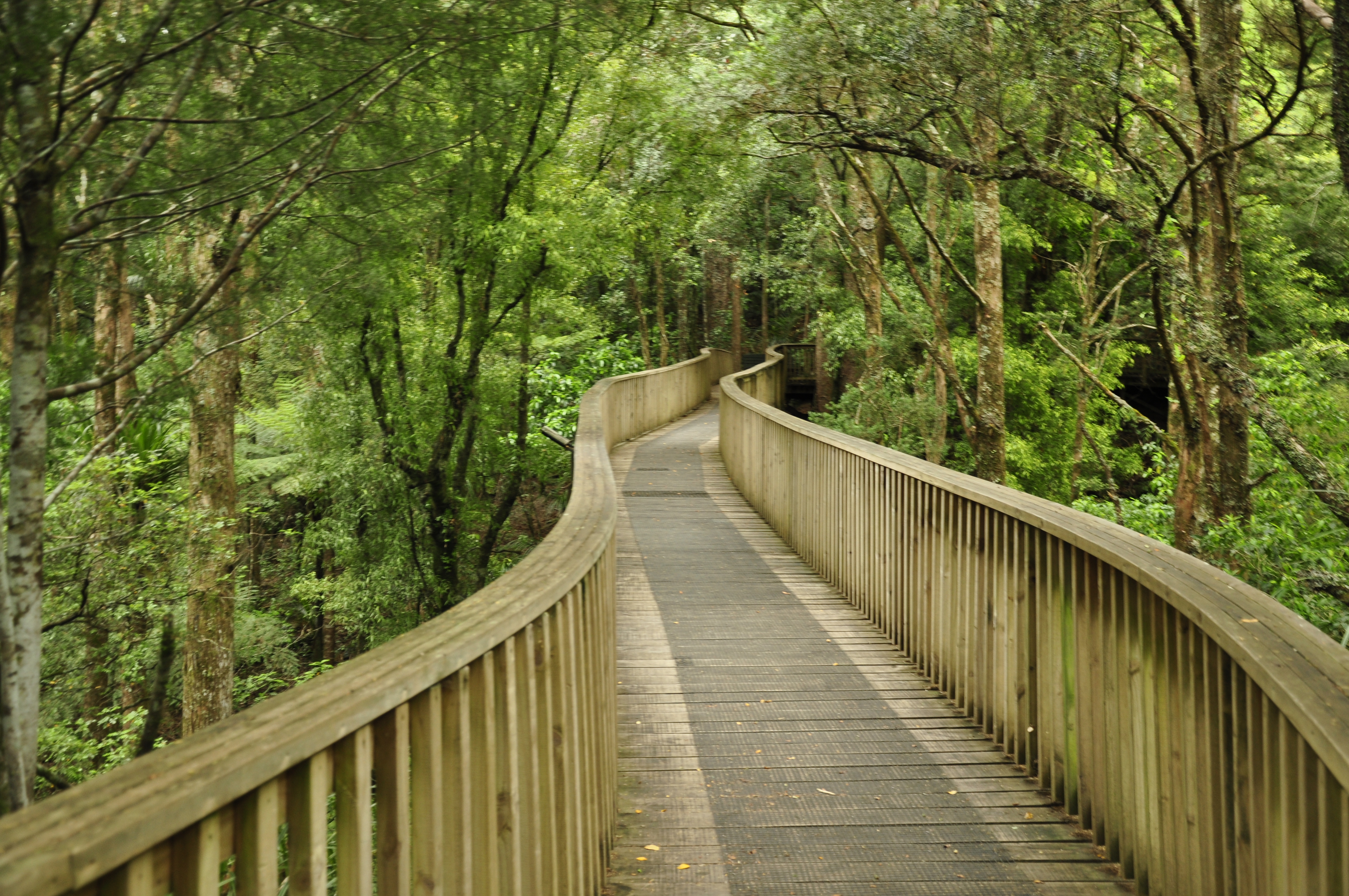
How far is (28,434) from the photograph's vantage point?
4.25 meters

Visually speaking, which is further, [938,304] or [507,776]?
[938,304]

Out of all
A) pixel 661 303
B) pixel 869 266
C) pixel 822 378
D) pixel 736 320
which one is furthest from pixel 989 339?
pixel 736 320

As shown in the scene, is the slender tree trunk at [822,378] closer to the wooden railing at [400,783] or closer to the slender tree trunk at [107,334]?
the slender tree trunk at [107,334]

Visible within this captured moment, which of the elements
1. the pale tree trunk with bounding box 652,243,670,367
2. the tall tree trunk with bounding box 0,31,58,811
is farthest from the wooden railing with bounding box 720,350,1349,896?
the pale tree trunk with bounding box 652,243,670,367

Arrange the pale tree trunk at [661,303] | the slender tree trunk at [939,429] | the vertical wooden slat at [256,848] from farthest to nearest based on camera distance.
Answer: the pale tree trunk at [661,303] → the slender tree trunk at [939,429] → the vertical wooden slat at [256,848]

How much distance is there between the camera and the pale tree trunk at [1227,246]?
854 centimetres

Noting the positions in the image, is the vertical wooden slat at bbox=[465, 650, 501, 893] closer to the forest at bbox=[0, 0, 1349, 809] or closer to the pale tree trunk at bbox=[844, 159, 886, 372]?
the forest at bbox=[0, 0, 1349, 809]

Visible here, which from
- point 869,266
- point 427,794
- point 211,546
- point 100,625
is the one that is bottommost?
point 100,625

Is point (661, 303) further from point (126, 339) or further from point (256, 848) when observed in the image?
point (256, 848)

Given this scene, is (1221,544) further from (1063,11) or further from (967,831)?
(1063,11)

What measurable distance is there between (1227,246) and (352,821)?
32.9 feet

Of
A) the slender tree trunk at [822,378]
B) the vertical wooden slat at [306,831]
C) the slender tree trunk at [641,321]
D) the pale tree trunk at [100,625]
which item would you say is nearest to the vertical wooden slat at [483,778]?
the vertical wooden slat at [306,831]

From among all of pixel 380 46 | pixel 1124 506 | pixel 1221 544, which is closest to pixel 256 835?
pixel 380 46

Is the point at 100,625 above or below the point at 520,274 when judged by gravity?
below
